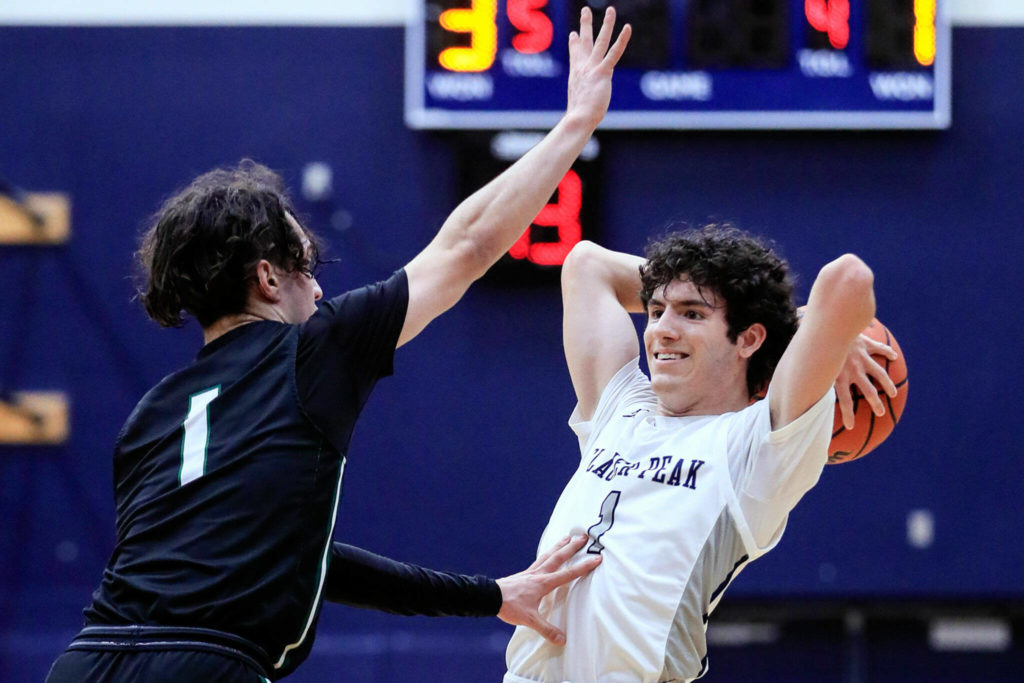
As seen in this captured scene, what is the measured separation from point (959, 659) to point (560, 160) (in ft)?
15.8

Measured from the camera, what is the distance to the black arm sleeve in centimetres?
235

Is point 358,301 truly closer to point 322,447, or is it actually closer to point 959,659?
point 322,447

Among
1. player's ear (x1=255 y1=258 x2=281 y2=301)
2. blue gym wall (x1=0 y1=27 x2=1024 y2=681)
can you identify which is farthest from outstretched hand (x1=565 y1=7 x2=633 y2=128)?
blue gym wall (x1=0 y1=27 x2=1024 y2=681)

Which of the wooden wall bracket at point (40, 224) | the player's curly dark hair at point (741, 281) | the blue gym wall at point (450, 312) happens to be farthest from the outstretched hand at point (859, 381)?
the wooden wall bracket at point (40, 224)

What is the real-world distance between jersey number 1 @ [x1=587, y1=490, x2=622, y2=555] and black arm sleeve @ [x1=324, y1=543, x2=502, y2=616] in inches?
8.5

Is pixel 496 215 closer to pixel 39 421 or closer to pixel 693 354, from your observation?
pixel 693 354

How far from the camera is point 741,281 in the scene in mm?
2598

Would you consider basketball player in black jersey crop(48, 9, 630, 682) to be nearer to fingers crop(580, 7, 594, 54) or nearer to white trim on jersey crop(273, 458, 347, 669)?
white trim on jersey crop(273, 458, 347, 669)

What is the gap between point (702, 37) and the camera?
589cm

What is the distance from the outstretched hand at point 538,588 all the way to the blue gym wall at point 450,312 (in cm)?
361

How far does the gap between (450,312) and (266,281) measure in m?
4.13

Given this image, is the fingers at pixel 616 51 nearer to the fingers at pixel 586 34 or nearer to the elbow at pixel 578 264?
the fingers at pixel 586 34

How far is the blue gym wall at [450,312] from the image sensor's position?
5.98 m

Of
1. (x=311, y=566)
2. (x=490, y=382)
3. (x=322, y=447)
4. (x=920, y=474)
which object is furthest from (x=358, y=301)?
(x=920, y=474)
